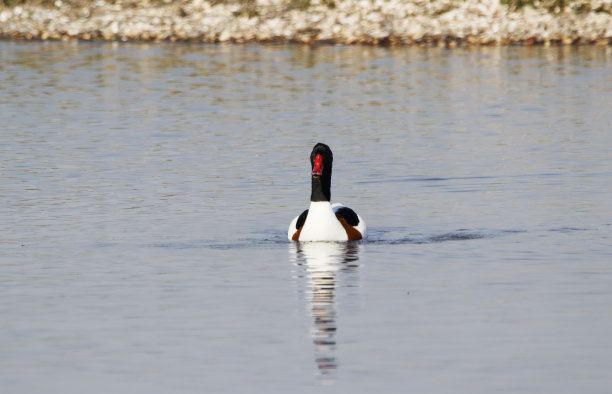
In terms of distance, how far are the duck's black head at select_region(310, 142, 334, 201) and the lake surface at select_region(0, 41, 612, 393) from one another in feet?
2.09

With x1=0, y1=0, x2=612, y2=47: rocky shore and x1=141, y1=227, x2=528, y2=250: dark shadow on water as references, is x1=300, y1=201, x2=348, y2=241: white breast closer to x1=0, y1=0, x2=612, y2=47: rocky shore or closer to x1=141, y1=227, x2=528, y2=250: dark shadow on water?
x1=141, y1=227, x2=528, y2=250: dark shadow on water

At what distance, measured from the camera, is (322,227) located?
658 inches

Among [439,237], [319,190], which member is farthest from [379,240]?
[319,190]

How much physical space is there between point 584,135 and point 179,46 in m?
35.0

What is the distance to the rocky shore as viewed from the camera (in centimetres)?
5922

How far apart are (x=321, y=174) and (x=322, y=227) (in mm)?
681

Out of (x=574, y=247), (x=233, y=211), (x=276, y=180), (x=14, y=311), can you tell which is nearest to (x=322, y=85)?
(x=276, y=180)

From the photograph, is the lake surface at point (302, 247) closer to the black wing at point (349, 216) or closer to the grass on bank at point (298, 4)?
the black wing at point (349, 216)

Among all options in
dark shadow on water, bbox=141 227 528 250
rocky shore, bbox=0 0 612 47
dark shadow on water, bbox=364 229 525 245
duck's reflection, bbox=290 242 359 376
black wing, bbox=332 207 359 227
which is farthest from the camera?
rocky shore, bbox=0 0 612 47

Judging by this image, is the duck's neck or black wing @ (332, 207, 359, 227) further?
black wing @ (332, 207, 359, 227)

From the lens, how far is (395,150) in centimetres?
2589

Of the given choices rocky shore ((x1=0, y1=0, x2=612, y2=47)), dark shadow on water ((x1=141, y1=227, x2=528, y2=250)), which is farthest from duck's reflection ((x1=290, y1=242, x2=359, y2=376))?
rocky shore ((x1=0, y1=0, x2=612, y2=47))

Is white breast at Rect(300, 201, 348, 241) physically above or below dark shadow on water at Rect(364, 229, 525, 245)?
above

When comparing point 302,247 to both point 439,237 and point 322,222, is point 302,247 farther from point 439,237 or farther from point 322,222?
point 439,237
